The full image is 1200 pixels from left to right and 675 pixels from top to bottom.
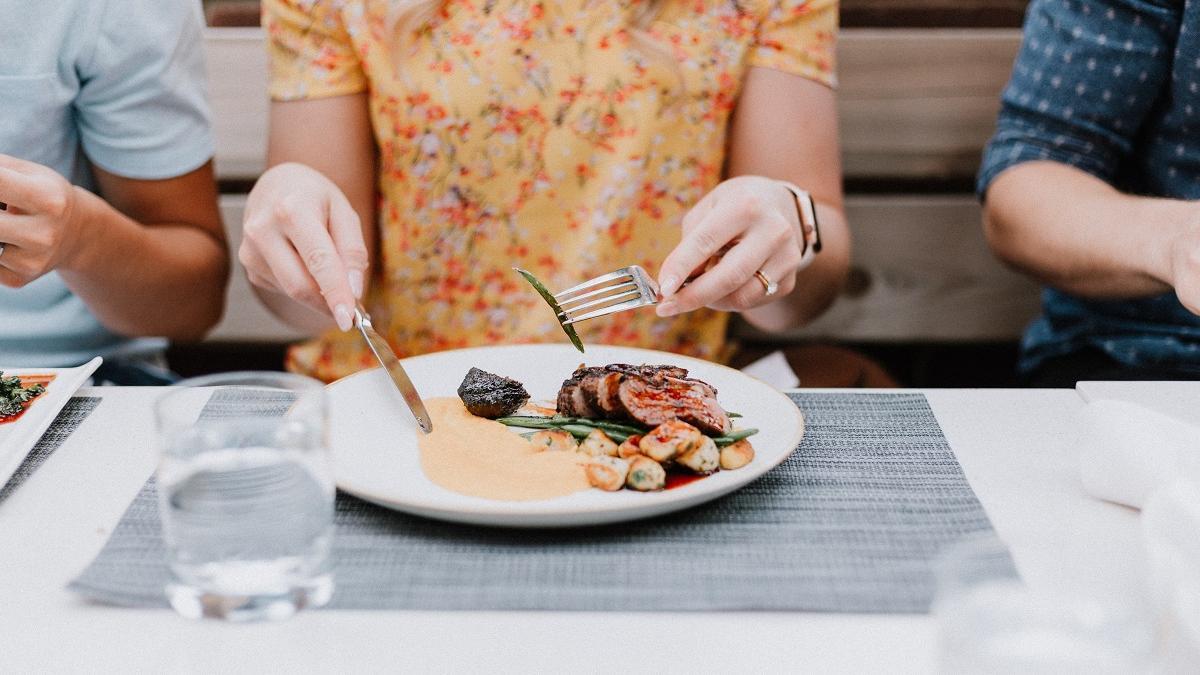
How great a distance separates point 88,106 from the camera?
1.43 metres

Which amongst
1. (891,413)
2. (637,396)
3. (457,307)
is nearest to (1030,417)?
(891,413)

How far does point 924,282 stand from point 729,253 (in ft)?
3.58

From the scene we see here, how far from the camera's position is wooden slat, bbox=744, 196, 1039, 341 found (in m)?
1.98

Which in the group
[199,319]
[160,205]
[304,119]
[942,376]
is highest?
[304,119]

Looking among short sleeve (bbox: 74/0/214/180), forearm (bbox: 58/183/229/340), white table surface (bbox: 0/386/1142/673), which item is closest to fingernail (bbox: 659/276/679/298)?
white table surface (bbox: 0/386/1142/673)

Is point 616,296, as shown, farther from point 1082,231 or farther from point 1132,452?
point 1082,231

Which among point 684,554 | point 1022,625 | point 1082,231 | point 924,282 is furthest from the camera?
point 924,282

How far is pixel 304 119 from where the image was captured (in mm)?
1448

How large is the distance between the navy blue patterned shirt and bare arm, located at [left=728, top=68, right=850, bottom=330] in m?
0.26

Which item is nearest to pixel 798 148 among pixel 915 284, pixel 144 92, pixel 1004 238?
pixel 1004 238

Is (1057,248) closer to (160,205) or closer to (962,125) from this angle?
(962,125)

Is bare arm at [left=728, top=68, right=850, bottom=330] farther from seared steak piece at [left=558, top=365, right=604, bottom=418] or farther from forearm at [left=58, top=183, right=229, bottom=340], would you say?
forearm at [left=58, top=183, right=229, bottom=340]

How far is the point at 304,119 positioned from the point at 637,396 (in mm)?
763

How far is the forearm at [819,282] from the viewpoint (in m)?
1.43
